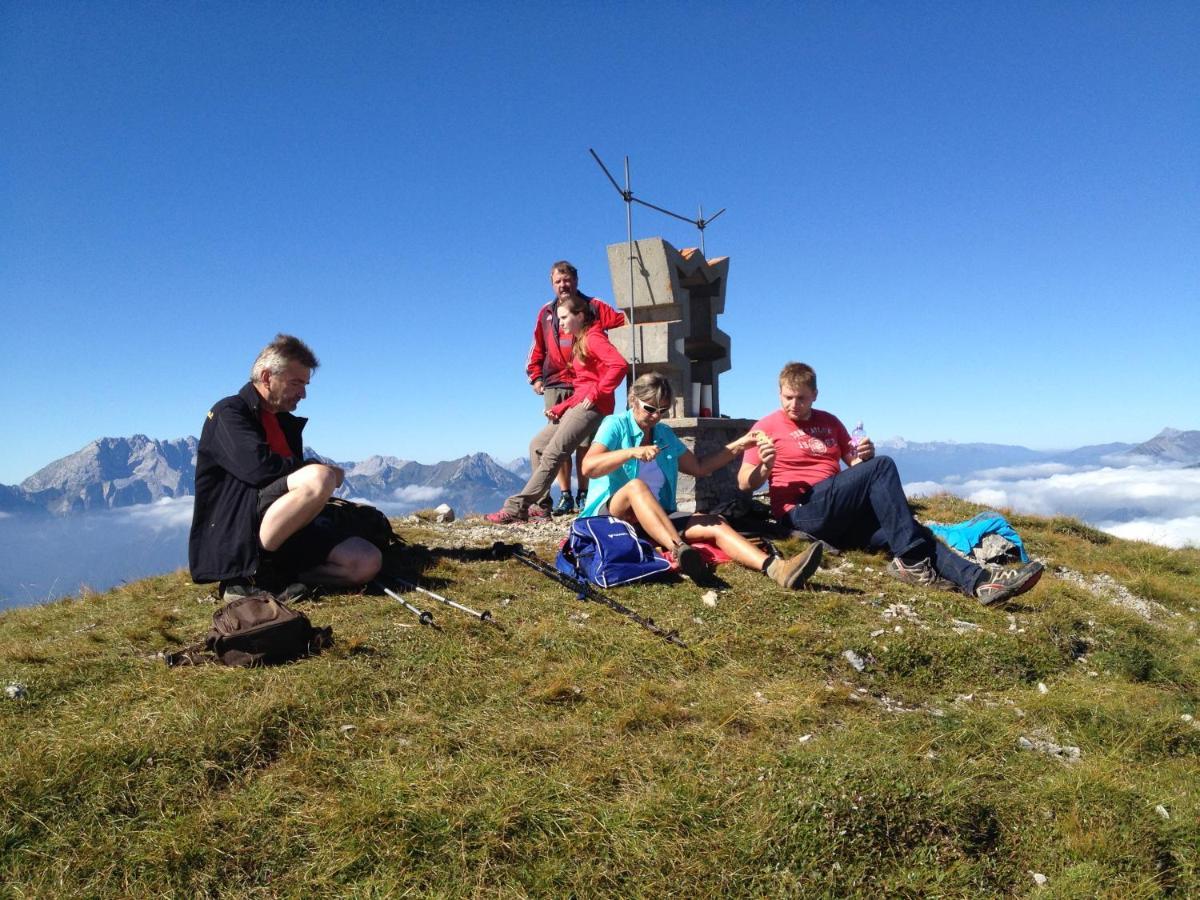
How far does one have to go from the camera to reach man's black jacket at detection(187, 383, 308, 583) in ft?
18.5

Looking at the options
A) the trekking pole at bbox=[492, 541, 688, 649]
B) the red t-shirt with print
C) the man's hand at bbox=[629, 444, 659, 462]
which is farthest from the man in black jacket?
the red t-shirt with print

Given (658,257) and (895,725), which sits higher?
(658,257)

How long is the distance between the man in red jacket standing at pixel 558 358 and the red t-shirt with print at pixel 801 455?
9.46 feet

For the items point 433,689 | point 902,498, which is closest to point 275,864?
point 433,689

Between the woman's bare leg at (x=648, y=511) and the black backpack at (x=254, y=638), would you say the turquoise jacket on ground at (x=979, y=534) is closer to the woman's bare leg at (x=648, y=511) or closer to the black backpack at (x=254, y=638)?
the woman's bare leg at (x=648, y=511)

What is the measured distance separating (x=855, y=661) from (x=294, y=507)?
4441 millimetres

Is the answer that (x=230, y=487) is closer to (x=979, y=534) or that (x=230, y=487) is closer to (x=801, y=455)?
(x=801, y=455)

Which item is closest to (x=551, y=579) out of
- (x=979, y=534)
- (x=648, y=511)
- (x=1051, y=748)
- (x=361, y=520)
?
(x=648, y=511)

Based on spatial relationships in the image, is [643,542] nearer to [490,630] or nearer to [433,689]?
[490,630]

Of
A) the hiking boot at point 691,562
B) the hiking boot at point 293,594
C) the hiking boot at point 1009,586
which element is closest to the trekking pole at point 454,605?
the hiking boot at point 293,594

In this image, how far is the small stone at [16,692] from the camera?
13.0ft

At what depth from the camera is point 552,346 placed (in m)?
10.1

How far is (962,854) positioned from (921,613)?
3238 millimetres

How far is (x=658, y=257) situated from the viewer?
35.2ft
